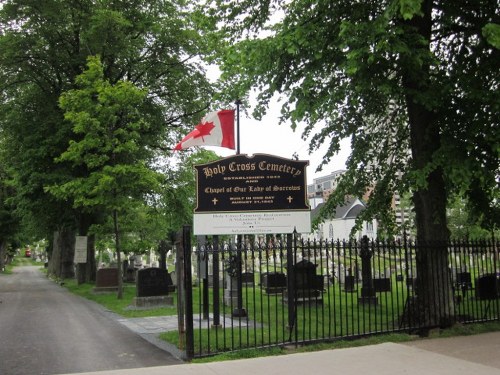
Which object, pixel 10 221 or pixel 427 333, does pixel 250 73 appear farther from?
pixel 10 221

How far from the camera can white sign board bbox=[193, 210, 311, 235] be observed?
31.7 ft

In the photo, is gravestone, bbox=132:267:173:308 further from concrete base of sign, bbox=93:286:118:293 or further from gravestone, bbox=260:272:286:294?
concrete base of sign, bbox=93:286:118:293

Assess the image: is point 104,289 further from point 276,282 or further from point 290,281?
point 290,281

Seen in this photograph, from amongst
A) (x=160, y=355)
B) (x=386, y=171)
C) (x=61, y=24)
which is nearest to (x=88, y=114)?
(x=61, y=24)

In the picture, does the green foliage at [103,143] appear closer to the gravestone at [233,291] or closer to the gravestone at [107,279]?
the gravestone at [107,279]

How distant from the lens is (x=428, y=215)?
11.3m

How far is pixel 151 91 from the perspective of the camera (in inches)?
1056

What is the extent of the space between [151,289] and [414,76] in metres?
10.3

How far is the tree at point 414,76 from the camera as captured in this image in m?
9.27

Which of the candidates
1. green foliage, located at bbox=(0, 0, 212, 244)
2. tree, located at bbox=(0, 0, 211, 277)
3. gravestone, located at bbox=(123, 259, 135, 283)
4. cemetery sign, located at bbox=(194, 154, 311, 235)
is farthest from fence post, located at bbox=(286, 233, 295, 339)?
gravestone, located at bbox=(123, 259, 135, 283)

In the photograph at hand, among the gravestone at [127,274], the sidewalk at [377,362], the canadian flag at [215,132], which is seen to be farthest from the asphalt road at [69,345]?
the gravestone at [127,274]

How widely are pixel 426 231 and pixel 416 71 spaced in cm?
372

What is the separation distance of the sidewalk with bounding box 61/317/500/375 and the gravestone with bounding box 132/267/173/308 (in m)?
8.46

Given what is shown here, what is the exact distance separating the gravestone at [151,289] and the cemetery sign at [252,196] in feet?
22.8
